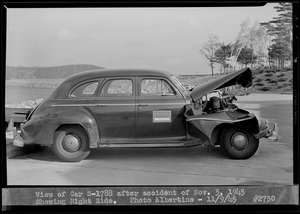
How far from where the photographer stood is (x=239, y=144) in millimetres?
4961

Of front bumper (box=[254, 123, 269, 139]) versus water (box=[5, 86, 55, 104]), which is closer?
water (box=[5, 86, 55, 104])

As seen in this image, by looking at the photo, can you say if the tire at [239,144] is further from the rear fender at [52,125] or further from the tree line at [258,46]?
the rear fender at [52,125]

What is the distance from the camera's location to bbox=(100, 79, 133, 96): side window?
196 inches

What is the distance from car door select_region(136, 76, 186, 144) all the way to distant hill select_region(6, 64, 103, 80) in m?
0.58

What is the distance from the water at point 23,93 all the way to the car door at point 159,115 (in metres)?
0.96

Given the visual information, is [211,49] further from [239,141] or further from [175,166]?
[175,166]

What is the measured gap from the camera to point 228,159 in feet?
16.2

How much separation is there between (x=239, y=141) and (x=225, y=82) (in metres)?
0.64

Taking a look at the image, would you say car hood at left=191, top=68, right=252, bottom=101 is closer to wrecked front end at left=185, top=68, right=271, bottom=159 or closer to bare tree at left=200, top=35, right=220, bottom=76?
wrecked front end at left=185, top=68, right=271, bottom=159

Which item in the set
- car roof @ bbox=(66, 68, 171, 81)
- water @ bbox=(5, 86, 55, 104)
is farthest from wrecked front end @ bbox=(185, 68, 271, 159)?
water @ bbox=(5, 86, 55, 104)

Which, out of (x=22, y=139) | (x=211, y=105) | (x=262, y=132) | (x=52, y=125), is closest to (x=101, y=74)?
(x=52, y=125)

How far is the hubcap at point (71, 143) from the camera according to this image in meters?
4.93

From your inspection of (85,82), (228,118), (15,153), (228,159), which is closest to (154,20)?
(85,82)

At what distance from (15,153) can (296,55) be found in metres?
3.06
